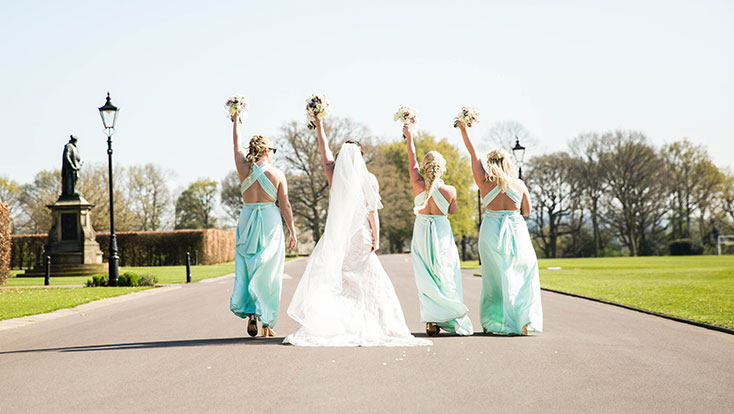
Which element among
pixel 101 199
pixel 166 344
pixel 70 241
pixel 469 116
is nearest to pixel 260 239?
pixel 166 344

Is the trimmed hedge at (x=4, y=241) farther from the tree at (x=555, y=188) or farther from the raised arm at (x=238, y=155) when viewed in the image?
the tree at (x=555, y=188)

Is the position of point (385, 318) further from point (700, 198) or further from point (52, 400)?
point (700, 198)

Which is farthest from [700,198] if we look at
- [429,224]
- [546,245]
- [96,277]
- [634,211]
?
[429,224]

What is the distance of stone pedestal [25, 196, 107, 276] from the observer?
2920 centimetres

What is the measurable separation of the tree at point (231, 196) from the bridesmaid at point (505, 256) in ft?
202

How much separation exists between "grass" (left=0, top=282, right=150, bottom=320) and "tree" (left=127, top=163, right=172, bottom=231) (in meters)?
48.6

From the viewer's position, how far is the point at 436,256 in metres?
8.95

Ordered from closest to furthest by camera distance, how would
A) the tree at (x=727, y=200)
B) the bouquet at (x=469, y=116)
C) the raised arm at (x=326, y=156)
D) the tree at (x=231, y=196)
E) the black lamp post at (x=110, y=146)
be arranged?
1. the raised arm at (x=326, y=156)
2. the bouquet at (x=469, y=116)
3. the black lamp post at (x=110, y=146)
4. the tree at (x=727, y=200)
5. the tree at (x=231, y=196)

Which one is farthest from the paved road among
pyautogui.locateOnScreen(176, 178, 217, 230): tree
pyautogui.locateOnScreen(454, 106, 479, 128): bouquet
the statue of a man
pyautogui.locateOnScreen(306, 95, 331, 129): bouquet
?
pyautogui.locateOnScreen(176, 178, 217, 230): tree

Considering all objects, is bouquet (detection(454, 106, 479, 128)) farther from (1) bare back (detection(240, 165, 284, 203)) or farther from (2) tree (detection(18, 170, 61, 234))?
(2) tree (detection(18, 170, 61, 234))

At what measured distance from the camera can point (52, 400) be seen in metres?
5.23

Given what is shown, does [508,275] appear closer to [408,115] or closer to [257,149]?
[408,115]

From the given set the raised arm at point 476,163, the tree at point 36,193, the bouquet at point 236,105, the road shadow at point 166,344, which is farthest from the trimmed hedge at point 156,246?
the raised arm at point 476,163

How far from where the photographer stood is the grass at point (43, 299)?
12905 mm
